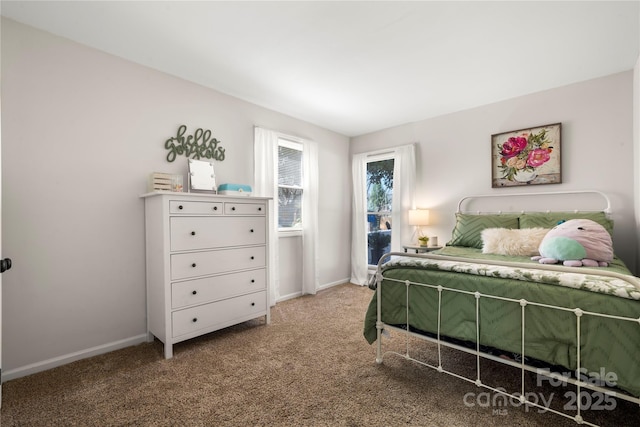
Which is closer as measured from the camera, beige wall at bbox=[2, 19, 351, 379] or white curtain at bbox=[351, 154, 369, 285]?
beige wall at bbox=[2, 19, 351, 379]

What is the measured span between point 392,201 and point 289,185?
1.51 metres

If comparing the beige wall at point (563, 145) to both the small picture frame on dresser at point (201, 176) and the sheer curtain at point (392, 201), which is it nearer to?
the sheer curtain at point (392, 201)

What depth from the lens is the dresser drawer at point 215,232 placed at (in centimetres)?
231

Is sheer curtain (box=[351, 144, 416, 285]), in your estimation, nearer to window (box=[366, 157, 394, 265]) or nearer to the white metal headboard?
window (box=[366, 157, 394, 265])

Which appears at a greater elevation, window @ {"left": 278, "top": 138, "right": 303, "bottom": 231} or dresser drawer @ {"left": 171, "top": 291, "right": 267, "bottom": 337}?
window @ {"left": 278, "top": 138, "right": 303, "bottom": 231}

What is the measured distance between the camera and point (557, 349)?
4.64ft

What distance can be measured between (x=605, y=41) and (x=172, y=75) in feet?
11.7

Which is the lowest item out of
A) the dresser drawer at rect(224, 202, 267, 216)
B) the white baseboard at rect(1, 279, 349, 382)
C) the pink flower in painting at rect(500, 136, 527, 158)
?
the white baseboard at rect(1, 279, 349, 382)

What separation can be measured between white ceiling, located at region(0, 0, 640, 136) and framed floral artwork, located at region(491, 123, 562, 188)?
0.45 meters

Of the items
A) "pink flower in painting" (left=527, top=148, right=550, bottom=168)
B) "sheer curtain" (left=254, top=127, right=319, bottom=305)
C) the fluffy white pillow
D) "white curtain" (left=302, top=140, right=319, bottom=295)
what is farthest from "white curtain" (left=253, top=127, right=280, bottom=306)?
"pink flower in painting" (left=527, top=148, right=550, bottom=168)

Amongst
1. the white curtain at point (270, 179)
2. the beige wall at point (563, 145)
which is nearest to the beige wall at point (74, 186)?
the white curtain at point (270, 179)

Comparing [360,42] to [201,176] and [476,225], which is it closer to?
[201,176]

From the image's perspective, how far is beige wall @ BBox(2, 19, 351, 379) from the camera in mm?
1982

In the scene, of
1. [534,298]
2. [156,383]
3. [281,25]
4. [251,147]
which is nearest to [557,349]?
[534,298]
